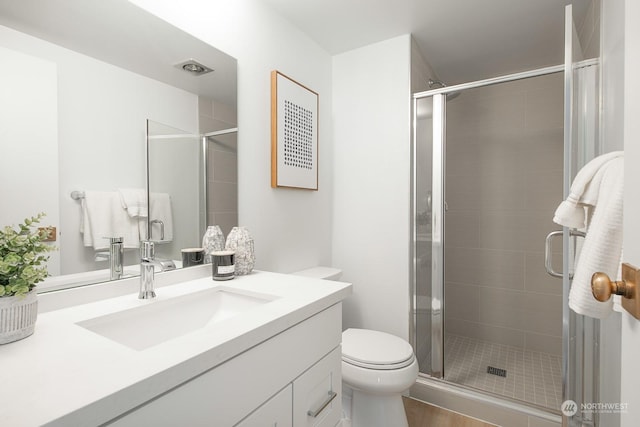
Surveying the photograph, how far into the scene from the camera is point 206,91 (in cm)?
136

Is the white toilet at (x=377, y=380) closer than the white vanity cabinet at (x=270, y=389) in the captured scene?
No

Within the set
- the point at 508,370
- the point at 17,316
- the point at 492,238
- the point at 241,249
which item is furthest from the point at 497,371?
the point at 17,316

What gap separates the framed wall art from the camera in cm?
168

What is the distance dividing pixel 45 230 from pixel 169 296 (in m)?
0.39

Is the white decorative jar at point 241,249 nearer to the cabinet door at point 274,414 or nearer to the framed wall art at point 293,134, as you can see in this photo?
the framed wall art at point 293,134

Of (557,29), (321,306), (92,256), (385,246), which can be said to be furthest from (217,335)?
(557,29)

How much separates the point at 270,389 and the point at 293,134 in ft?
4.46

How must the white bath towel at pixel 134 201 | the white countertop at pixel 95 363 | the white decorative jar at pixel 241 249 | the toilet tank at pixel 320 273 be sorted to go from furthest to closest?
1. the toilet tank at pixel 320 273
2. the white decorative jar at pixel 241 249
3. the white bath towel at pixel 134 201
4. the white countertop at pixel 95 363

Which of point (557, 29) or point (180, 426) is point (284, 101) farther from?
point (557, 29)

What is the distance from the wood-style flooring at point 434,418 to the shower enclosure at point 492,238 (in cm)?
16

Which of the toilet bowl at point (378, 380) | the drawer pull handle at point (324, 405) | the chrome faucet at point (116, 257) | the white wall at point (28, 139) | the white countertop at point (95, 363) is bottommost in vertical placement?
the toilet bowl at point (378, 380)

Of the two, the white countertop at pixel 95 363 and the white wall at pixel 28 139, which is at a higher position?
the white wall at pixel 28 139

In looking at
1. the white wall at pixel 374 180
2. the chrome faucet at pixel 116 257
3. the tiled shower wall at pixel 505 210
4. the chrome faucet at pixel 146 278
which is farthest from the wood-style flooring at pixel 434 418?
the chrome faucet at pixel 116 257

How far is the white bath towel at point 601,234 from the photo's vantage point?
2.78 feet
